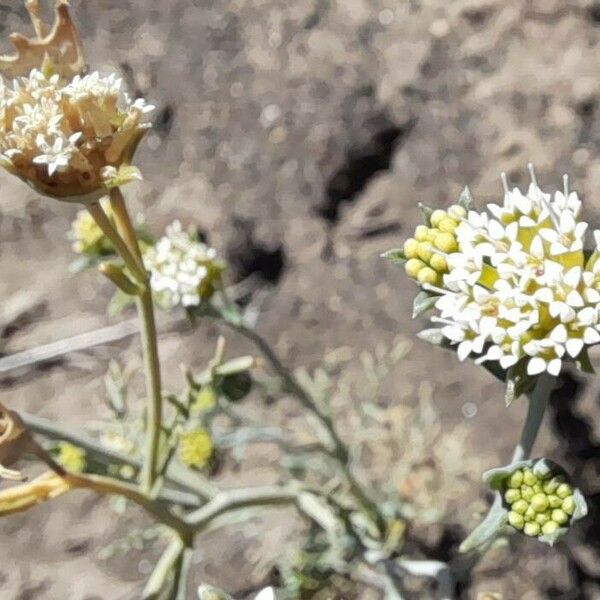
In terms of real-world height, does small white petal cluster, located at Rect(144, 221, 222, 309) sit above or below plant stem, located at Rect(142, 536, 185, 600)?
above

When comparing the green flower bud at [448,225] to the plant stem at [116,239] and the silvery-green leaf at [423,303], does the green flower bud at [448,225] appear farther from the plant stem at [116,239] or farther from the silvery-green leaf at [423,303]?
the plant stem at [116,239]

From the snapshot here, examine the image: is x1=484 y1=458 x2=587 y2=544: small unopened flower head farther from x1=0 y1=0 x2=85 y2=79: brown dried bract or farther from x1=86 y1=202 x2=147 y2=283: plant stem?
x1=0 y1=0 x2=85 y2=79: brown dried bract

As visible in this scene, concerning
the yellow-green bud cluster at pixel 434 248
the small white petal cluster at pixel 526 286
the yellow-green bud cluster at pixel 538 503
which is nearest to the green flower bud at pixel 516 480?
the yellow-green bud cluster at pixel 538 503

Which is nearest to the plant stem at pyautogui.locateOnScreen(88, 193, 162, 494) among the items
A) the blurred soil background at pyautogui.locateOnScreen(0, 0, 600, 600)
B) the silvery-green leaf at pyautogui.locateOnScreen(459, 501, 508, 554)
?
the silvery-green leaf at pyautogui.locateOnScreen(459, 501, 508, 554)

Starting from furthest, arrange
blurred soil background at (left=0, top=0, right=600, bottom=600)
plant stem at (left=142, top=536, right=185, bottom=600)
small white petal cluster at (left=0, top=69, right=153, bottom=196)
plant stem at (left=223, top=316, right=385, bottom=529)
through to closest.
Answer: blurred soil background at (left=0, top=0, right=600, bottom=600) < plant stem at (left=223, top=316, right=385, bottom=529) < plant stem at (left=142, top=536, right=185, bottom=600) < small white petal cluster at (left=0, top=69, right=153, bottom=196)

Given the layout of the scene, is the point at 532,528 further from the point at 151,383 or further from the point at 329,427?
the point at 329,427

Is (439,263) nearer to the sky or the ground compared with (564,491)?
nearer to the sky

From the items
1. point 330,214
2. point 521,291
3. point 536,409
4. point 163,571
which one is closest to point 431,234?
point 521,291
